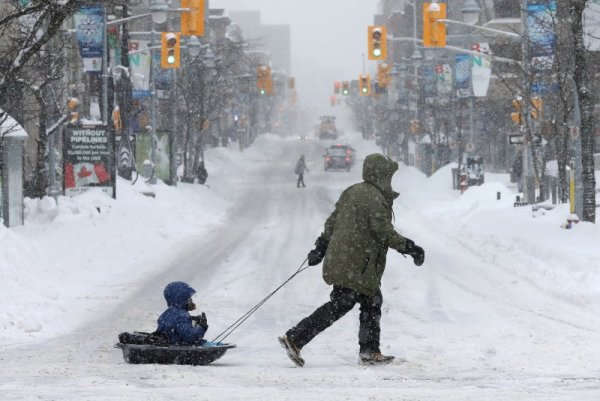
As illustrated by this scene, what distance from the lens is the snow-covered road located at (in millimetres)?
7113

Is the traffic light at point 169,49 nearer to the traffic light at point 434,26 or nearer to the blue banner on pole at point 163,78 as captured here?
the traffic light at point 434,26

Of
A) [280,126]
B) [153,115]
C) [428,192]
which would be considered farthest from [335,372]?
[280,126]

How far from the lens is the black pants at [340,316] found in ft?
28.5

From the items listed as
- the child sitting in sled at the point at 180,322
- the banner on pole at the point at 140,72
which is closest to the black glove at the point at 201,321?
the child sitting in sled at the point at 180,322

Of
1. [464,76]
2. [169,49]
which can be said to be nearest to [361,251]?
[169,49]

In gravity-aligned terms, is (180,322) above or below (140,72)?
below

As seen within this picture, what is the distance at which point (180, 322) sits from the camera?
9.04 metres

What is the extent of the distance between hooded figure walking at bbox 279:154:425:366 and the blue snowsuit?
0.77 m

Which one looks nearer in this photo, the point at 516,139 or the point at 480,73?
the point at 516,139

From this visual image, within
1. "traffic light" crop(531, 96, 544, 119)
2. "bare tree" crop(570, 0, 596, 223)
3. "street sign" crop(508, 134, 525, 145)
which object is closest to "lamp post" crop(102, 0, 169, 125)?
"street sign" crop(508, 134, 525, 145)

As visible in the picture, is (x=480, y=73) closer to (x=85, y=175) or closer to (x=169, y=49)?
(x=169, y=49)

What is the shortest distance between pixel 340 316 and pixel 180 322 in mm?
1309

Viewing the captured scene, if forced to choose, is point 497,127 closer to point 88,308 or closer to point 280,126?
point 88,308

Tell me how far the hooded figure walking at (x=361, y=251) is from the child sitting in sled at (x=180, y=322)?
0.77 meters
